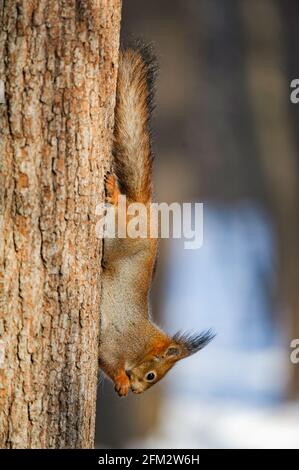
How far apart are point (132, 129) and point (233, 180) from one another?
4108 mm

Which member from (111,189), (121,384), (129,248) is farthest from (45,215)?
(121,384)

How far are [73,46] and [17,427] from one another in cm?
90

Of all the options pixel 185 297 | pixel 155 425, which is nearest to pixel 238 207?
pixel 185 297

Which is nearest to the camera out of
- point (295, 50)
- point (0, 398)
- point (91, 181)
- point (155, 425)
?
point (0, 398)

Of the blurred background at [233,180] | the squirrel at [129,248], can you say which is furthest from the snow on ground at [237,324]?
the squirrel at [129,248]

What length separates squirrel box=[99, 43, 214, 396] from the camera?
2.37 metres

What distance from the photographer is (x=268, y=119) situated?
6023mm

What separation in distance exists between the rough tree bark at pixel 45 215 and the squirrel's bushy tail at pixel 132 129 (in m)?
0.40

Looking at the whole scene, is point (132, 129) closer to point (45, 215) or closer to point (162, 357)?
point (45, 215)

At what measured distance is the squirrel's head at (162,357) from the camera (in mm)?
2607

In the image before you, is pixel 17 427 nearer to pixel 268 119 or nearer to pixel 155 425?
pixel 155 425

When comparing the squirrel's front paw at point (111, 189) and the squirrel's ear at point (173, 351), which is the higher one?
the squirrel's front paw at point (111, 189)

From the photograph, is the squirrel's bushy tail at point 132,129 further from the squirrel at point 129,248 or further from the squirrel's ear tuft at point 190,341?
the squirrel's ear tuft at point 190,341

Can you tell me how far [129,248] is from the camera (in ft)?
7.88
